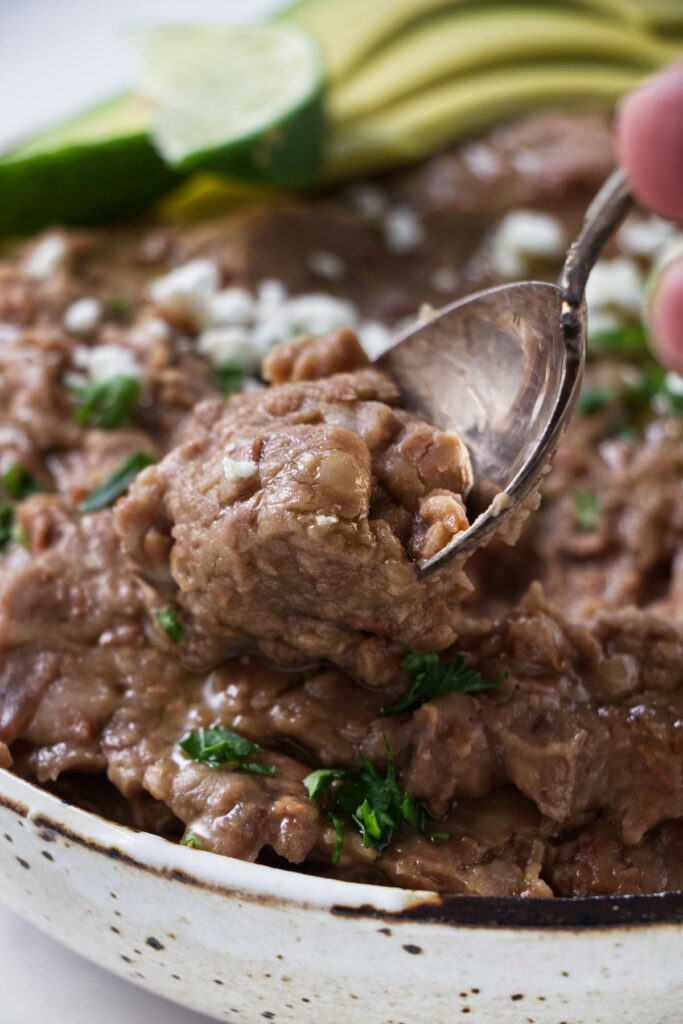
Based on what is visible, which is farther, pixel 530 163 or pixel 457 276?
pixel 530 163

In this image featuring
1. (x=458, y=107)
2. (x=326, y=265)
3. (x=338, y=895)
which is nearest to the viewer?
(x=338, y=895)

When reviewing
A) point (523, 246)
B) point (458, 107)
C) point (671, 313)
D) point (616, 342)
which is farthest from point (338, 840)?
point (458, 107)

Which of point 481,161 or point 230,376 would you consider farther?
point 481,161

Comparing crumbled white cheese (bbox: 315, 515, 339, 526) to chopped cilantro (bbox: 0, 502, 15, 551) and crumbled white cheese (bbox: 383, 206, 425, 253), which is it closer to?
chopped cilantro (bbox: 0, 502, 15, 551)

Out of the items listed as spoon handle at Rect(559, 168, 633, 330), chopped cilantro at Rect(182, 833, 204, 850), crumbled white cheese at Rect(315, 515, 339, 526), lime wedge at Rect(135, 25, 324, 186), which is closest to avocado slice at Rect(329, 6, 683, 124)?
lime wedge at Rect(135, 25, 324, 186)

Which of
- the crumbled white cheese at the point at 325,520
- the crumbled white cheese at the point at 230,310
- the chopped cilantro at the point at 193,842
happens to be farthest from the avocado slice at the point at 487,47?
the chopped cilantro at the point at 193,842

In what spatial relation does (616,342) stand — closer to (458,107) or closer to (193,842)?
(458,107)

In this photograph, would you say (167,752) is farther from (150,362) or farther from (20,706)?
(150,362)

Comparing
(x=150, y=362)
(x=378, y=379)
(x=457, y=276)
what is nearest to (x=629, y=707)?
(x=378, y=379)
